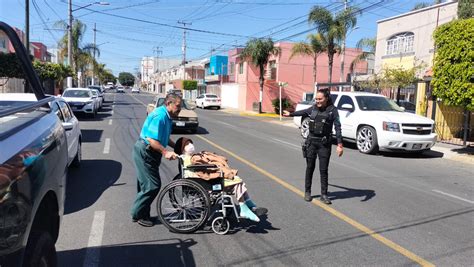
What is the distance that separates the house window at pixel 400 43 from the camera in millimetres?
25719

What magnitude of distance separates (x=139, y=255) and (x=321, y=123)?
348cm

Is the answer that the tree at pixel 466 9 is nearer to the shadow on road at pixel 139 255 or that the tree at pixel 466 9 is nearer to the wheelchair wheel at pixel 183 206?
the wheelchair wheel at pixel 183 206

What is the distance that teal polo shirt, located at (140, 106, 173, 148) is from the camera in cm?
504

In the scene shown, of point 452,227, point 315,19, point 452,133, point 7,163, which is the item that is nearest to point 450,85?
point 452,133

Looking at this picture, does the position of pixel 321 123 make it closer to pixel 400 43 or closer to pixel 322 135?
pixel 322 135

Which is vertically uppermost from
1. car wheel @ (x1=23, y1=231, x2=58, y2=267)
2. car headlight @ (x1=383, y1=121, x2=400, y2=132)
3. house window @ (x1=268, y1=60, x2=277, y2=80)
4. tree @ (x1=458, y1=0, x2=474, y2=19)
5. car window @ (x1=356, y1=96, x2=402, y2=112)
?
tree @ (x1=458, y1=0, x2=474, y2=19)

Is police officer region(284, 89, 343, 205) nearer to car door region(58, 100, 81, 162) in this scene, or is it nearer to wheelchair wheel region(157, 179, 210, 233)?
wheelchair wheel region(157, 179, 210, 233)

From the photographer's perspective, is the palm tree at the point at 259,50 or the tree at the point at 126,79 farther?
the tree at the point at 126,79

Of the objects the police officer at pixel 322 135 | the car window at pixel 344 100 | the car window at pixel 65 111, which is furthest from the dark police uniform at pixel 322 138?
the car window at pixel 344 100

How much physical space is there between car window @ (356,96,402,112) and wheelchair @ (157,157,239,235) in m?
9.47

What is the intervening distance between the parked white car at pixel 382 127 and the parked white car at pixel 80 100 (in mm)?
13297

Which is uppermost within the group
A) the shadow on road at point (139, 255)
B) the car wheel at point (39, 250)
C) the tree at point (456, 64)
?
the tree at point (456, 64)

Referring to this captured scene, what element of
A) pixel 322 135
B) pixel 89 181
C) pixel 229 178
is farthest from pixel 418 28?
pixel 229 178

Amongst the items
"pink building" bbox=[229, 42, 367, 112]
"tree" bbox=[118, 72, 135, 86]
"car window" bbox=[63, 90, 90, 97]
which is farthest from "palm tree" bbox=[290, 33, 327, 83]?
"tree" bbox=[118, 72, 135, 86]
